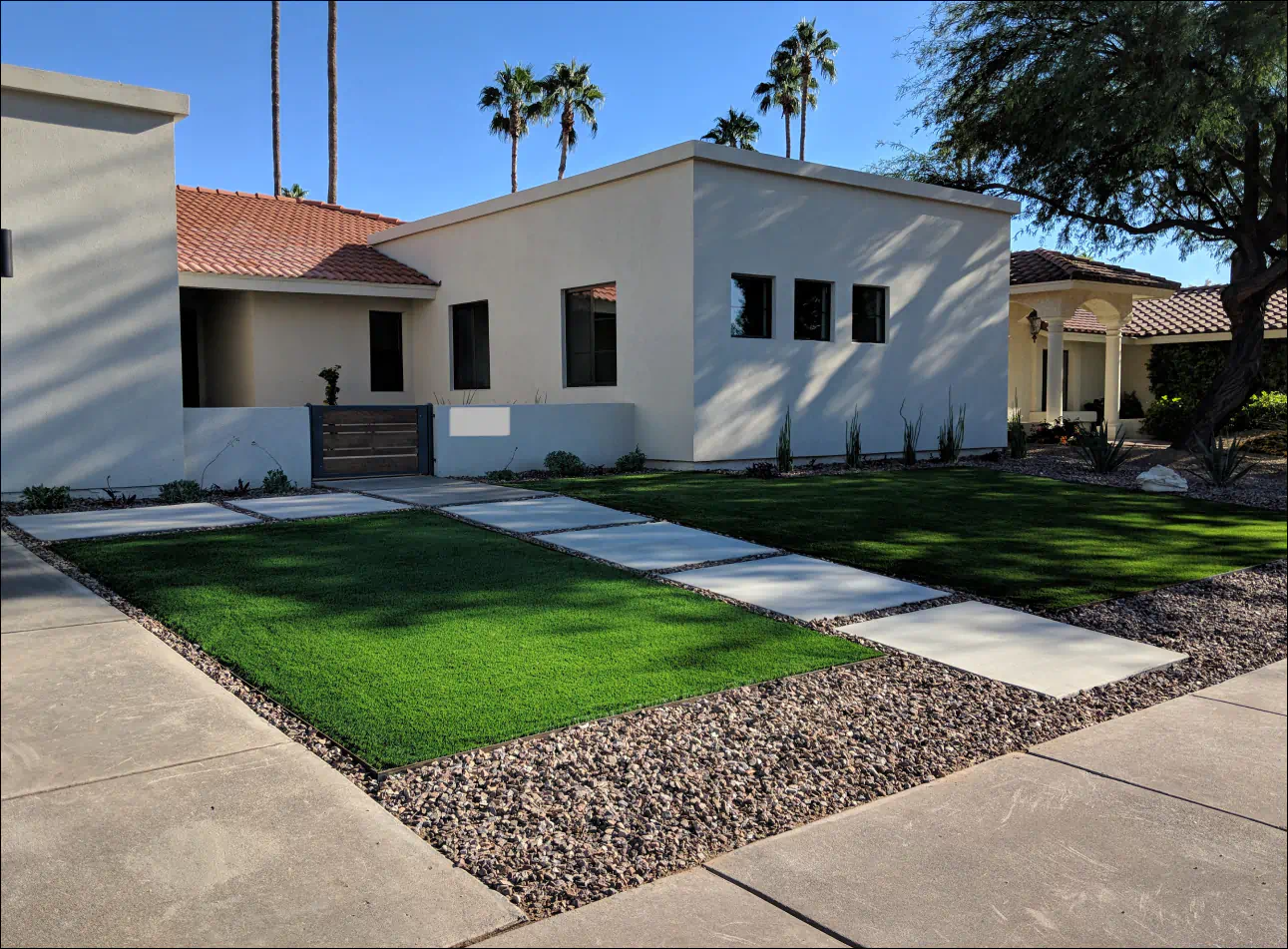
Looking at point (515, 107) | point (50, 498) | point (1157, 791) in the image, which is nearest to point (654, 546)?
point (1157, 791)

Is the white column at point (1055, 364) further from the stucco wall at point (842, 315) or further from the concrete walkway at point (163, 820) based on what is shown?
the concrete walkway at point (163, 820)

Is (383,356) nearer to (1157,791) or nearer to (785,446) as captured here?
(785,446)

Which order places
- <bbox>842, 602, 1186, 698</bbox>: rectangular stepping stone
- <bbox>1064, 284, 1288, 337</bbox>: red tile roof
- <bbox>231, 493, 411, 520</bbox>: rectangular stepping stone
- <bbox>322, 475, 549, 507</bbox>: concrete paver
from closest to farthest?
<bbox>842, 602, 1186, 698</bbox>: rectangular stepping stone
<bbox>231, 493, 411, 520</bbox>: rectangular stepping stone
<bbox>322, 475, 549, 507</bbox>: concrete paver
<bbox>1064, 284, 1288, 337</bbox>: red tile roof

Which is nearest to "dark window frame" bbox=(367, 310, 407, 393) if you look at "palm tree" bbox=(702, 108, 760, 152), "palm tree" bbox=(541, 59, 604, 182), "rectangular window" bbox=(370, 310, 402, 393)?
"rectangular window" bbox=(370, 310, 402, 393)

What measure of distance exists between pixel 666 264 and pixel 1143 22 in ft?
18.9

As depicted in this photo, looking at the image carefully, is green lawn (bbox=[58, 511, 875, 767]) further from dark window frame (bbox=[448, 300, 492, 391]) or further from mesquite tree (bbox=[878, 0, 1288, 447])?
dark window frame (bbox=[448, 300, 492, 391])

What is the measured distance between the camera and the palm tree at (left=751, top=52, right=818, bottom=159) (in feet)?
136

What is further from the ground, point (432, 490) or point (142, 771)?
point (142, 771)

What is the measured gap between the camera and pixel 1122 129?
40.1 feet

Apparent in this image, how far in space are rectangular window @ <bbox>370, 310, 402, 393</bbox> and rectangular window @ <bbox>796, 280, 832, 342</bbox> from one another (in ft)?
24.5

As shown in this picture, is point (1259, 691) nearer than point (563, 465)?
Yes

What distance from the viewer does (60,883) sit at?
115 cm

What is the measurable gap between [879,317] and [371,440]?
24.8 feet

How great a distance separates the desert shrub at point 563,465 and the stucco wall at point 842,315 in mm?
1568
